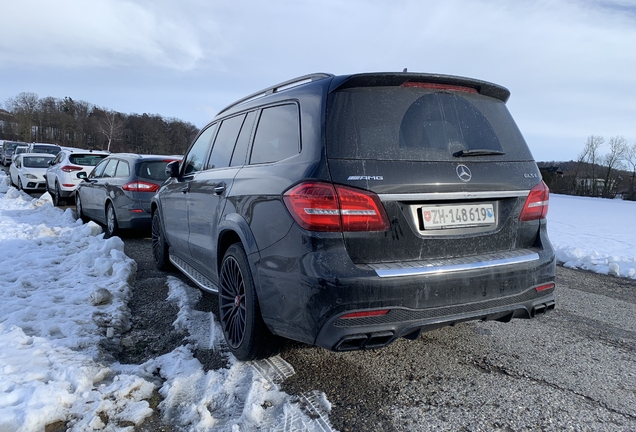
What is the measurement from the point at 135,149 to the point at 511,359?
3840 inches

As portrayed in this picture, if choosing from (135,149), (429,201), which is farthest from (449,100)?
(135,149)

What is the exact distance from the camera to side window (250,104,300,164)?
286cm

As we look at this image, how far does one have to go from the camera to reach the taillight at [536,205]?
292 centimetres

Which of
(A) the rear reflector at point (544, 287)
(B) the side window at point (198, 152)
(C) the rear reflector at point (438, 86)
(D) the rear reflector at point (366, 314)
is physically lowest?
(D) the rear reflector at point (366, 314)

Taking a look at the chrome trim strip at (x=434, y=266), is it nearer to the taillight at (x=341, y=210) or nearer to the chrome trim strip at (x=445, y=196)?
the taillight at (x=341, y=210)

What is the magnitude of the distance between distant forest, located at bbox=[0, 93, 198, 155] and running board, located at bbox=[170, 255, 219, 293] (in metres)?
83.3

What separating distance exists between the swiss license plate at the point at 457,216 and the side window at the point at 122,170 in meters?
6.94

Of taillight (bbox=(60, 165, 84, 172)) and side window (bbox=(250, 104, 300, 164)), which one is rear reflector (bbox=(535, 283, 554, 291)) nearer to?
side window (bbox=(250, 104, 300, 164))

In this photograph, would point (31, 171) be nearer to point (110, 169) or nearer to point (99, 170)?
point (99, 170)

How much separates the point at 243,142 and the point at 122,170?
5.76m

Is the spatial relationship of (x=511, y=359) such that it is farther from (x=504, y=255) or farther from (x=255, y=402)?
(x=255, y=402)

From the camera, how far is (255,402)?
2584 mm

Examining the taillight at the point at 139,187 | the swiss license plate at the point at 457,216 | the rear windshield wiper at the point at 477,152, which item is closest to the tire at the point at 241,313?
the swiss license plate at the point at 457,216

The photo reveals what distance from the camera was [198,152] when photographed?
4.84 m
